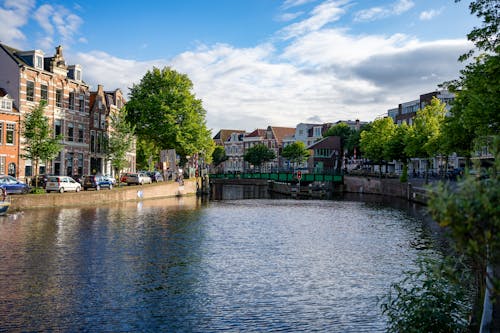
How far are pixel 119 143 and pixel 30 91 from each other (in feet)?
44.8

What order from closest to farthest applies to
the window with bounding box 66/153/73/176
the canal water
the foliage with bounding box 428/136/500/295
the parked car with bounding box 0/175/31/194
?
the foliage with bounding box 428/136/500/295 < the canal water < the parked car with bounding box 0/175/31/194 < the window with bounding box 66/153/73/176

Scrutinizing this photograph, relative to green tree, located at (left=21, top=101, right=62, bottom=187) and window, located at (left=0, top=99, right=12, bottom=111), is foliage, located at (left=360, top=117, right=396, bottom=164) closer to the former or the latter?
green tree, located at (left=21, top=101, right=62, bottom=187)

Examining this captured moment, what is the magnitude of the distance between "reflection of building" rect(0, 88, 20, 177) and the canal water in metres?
17.7

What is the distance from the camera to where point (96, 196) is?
48.8 meters

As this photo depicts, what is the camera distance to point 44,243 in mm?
24672

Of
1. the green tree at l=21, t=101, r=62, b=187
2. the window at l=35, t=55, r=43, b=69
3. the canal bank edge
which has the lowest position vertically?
the canal bank edge

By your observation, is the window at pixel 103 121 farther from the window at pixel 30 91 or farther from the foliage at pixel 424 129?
the foliage at pixel 424 129

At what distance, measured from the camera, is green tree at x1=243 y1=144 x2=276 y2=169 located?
470 ft

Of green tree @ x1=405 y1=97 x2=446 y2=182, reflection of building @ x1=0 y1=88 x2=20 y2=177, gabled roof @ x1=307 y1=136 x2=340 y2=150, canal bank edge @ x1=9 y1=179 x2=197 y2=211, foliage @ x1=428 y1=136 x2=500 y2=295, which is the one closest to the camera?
foliage @ x1=428 y1=136 x2=500 y2=295

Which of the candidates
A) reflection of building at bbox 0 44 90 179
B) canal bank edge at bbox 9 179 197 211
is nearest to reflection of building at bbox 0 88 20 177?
reflection of building at bbox 0 44 90 179

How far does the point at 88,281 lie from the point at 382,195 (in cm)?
6821

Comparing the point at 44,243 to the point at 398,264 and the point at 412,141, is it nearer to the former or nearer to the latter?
the point at 398,264

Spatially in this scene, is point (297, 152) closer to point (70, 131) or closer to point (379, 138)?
point (379, 138)

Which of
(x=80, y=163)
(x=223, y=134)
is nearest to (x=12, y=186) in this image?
(x=80, y=163)
